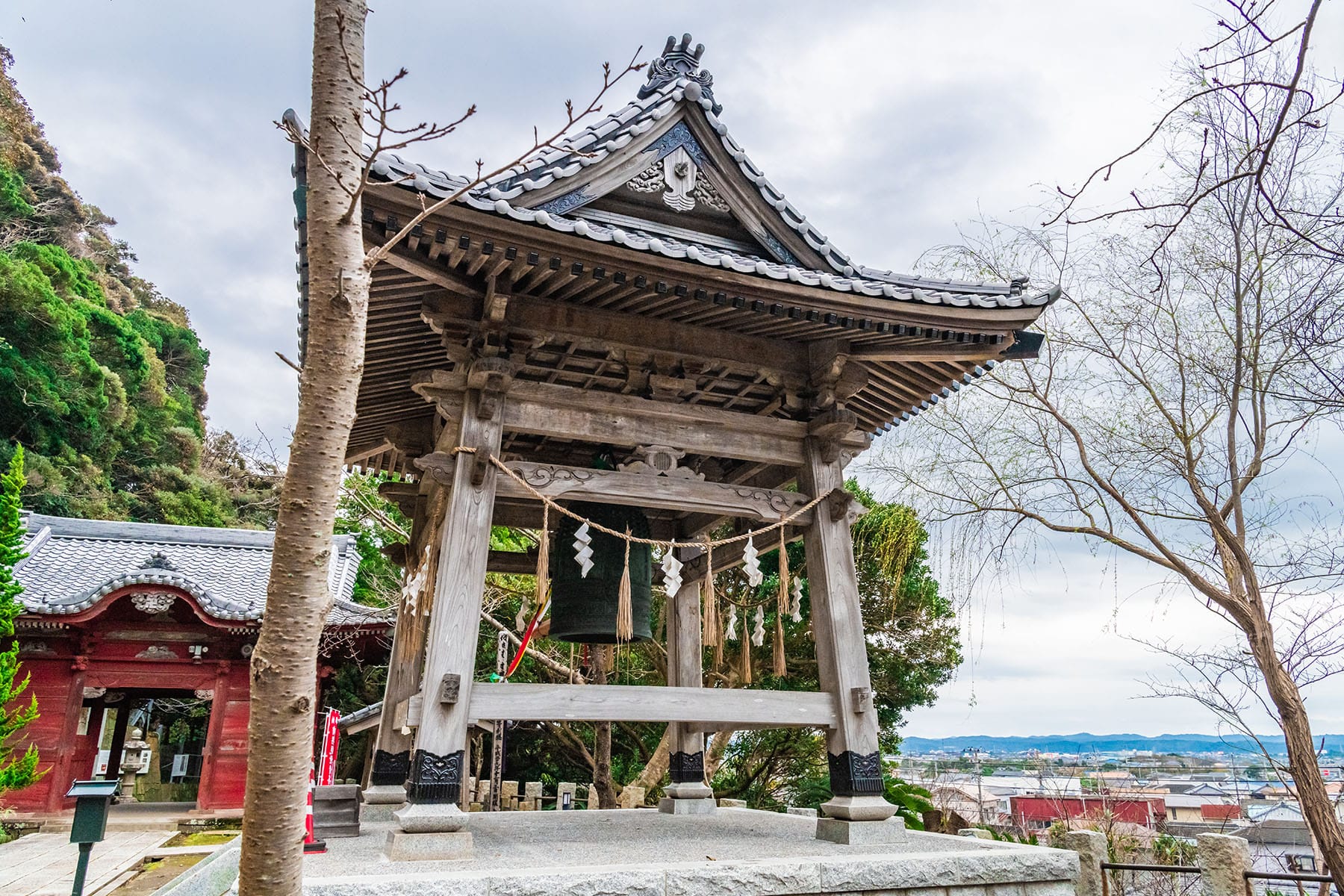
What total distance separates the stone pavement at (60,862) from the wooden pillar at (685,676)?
218 inches

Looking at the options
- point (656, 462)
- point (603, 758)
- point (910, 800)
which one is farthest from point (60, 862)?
point (910, 800)

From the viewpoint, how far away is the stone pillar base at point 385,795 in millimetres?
6473

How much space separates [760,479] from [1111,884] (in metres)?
6.56

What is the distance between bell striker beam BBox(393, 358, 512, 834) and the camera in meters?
4.55

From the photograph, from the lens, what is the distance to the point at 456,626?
15.9 feet

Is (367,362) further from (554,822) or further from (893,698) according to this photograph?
(893,698)

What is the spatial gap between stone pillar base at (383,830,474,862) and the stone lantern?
59.7 feet

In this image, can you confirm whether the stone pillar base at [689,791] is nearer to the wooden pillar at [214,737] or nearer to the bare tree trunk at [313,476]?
the bare tree trunk at [313,476]

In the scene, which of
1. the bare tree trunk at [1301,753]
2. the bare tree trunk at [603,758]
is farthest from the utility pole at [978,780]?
the bare tree trunk at [1301,753]

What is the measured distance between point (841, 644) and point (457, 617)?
2.57m

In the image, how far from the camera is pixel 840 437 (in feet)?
20.3

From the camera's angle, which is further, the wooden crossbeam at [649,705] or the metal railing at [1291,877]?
the metal railing at [1291,877]

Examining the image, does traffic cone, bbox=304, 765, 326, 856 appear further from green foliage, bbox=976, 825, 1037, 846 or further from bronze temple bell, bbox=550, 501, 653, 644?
green foliage, bbox=976, 825, 1037, 846

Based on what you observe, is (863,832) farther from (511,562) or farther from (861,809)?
(511,562)
